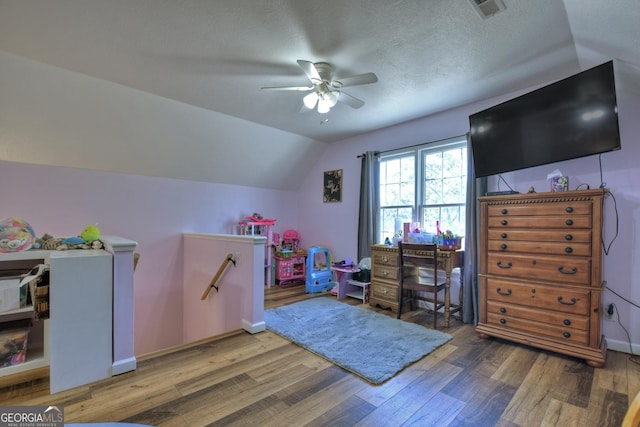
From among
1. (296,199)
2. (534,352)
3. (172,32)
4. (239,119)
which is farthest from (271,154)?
(534,352)

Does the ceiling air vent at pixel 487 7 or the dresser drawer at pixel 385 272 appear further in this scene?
the dresser drawer at pixel 385 272

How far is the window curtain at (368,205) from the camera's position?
4.16 metres

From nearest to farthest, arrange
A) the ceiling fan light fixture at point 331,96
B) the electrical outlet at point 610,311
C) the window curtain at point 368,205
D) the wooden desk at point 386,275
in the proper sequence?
the electrical outlet at point 610,311 < the ceiling fan light fixture at point 331,96 < the wooden desk at point 386,275 < the window curtain at point 368,205

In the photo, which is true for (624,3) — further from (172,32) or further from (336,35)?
(172,32)

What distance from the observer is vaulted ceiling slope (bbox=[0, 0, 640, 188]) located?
1792 mm

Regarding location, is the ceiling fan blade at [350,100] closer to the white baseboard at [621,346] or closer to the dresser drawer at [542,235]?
the dresser drawer at [542,235]

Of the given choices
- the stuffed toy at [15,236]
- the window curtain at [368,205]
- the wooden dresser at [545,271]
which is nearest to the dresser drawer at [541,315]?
the wooden dresser at [545,271]

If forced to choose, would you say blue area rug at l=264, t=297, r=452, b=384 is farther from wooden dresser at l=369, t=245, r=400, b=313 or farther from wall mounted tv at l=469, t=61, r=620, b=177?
wall mounted tv at l=469, t=61, r=620, b=177

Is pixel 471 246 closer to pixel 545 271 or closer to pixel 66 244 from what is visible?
pixel 545 271

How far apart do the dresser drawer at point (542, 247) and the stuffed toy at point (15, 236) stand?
3.76 meters

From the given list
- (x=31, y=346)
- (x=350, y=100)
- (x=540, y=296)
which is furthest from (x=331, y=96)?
(x=31, y=346)

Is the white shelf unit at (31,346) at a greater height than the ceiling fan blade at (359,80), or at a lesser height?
lesser

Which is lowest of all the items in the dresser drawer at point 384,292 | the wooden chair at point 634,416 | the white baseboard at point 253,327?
the white baseboard at point 253,327

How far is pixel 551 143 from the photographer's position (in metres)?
2.36
